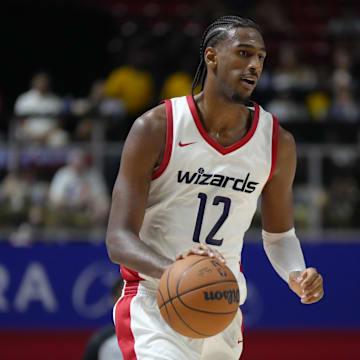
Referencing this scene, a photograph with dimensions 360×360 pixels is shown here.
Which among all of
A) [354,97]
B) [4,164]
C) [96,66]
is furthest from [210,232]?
[96,66]

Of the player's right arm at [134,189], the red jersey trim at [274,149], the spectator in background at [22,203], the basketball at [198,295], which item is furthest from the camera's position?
the spectator in background at [22,203]

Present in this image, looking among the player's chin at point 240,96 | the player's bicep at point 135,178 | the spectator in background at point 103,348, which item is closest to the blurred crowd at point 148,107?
the spectator in background at point 103,348

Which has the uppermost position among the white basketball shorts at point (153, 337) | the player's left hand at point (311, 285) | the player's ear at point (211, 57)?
the player's ear at point (211, 57)

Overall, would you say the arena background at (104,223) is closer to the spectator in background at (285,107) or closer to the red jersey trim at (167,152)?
the spectator in background at (285,107)

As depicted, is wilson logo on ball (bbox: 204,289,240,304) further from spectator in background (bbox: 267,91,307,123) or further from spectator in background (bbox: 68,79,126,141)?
spectator in background (bbox: 267,91,307,123)

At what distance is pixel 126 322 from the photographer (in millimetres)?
3428

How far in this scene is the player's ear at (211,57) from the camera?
3516mm

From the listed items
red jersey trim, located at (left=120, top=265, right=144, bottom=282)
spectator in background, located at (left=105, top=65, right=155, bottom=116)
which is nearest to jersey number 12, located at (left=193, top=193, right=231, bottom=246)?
red jersey trim, located at (left=120, top=265, right=144, bottom=282)

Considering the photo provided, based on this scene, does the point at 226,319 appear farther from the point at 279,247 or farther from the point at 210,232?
the point at 279,247

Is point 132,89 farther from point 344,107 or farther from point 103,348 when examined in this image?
point 103,348

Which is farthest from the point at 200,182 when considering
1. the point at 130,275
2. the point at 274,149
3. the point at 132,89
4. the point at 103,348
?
the point at 132,89

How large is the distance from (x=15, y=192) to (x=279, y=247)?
4.67 m

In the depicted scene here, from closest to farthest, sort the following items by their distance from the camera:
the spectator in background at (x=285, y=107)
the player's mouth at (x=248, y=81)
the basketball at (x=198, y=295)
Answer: the basketball at (x=198, y=295)
the player's mouth at (x=248, y=81)
the spectator in background at (x=285, y=107)

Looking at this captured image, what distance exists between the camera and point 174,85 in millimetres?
9516
